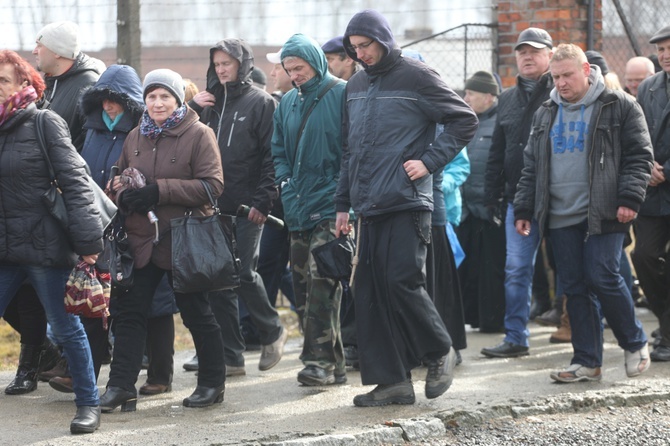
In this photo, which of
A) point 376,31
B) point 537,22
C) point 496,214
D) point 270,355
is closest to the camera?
point 376,31

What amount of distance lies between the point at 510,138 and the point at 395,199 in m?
2.35

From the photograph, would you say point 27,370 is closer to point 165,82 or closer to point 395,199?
point 165,82

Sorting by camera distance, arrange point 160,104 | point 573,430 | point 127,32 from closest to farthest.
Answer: point 573,430
point 160,104
point 127,32

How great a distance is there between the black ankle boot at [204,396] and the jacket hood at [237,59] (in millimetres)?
2074

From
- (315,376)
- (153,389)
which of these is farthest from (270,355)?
(153,389)

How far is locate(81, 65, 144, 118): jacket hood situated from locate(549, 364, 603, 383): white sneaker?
294 cm

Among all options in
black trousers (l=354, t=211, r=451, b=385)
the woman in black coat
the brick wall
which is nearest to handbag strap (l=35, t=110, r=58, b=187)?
the woman in black coat

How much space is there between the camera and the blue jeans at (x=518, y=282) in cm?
860

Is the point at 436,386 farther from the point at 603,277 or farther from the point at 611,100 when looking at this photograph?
the point at 611,100

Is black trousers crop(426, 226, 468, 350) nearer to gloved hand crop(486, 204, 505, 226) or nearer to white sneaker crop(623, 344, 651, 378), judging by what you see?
white sneaker crop(623, 344, 651, 378)

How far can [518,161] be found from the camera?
8656 millimetres

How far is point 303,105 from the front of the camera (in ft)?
24.5

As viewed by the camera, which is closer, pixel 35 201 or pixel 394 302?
pixel 35 201

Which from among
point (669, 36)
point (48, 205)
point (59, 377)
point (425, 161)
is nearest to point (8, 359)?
point (59, 377)
